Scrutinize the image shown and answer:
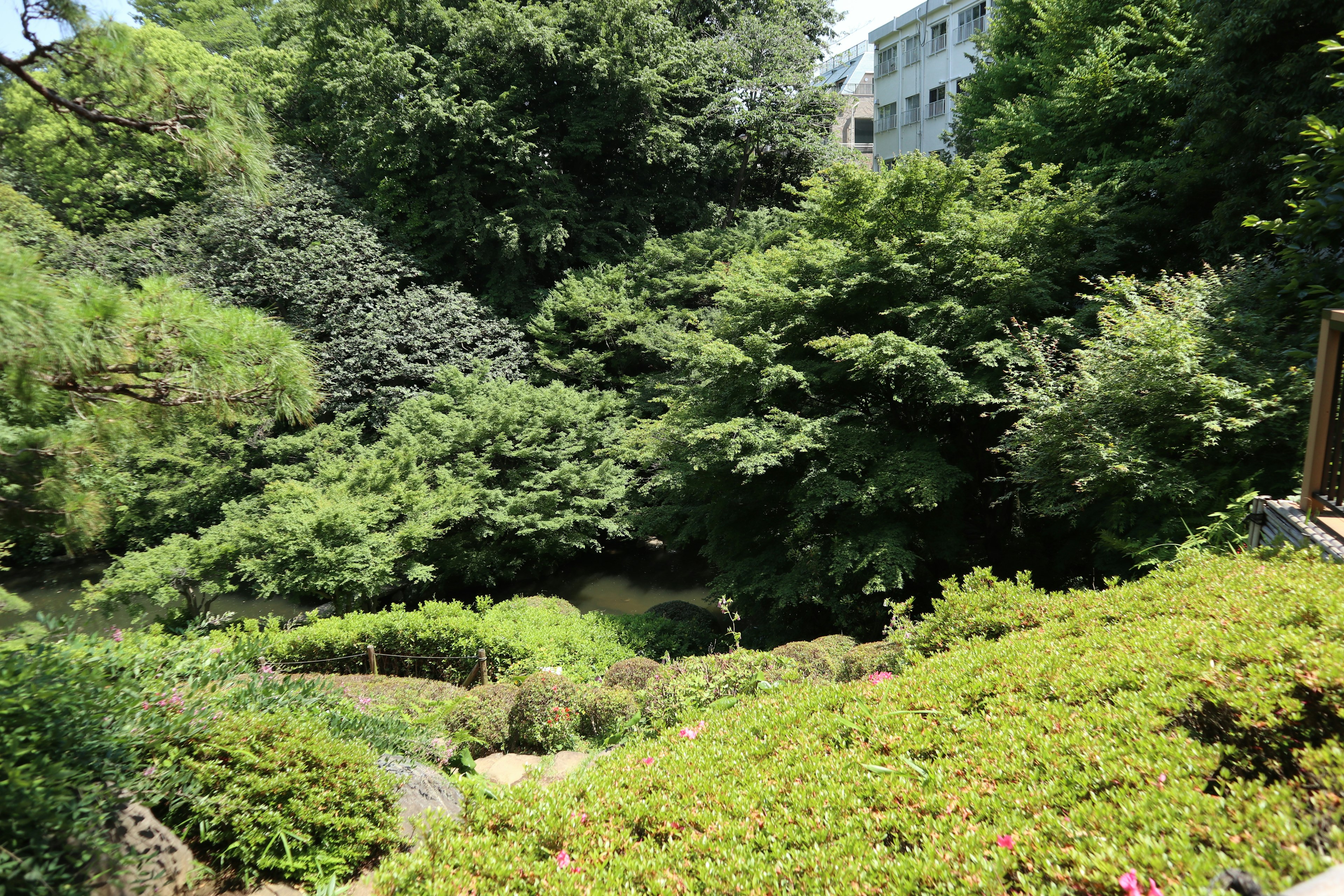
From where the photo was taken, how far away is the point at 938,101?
2488 centimetres

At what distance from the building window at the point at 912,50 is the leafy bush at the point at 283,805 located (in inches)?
1161

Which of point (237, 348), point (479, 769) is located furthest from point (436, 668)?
point (237, 348)

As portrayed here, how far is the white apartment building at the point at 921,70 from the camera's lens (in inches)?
A: 935

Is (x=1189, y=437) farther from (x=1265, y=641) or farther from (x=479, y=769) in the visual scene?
(x=479, y=769)

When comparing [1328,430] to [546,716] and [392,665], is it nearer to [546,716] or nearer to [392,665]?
[546,716]

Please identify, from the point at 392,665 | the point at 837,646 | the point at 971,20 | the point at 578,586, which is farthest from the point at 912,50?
the point at 392,665

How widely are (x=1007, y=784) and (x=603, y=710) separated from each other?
4.35 meters

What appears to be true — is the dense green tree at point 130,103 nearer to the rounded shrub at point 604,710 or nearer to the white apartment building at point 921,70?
the rounded shrub at point 604,710

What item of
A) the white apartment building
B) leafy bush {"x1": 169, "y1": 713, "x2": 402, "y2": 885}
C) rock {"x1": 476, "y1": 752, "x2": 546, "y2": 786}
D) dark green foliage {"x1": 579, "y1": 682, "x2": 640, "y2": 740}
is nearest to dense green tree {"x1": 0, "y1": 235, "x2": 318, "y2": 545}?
leafy bush {"x1": 169, "y1": 713, "x2": 402, "y2": 885}

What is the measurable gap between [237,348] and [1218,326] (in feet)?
28.0

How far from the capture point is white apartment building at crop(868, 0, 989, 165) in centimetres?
2375

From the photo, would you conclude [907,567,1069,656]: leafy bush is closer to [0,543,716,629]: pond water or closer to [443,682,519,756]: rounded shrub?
[443,682,519,756]: rounded shrub

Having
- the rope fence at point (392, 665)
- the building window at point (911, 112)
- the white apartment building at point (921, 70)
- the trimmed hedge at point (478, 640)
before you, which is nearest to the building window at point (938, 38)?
the white apartment building at point (921, 70)

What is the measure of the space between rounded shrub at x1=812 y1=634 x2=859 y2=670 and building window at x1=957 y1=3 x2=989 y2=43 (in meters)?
23.1
